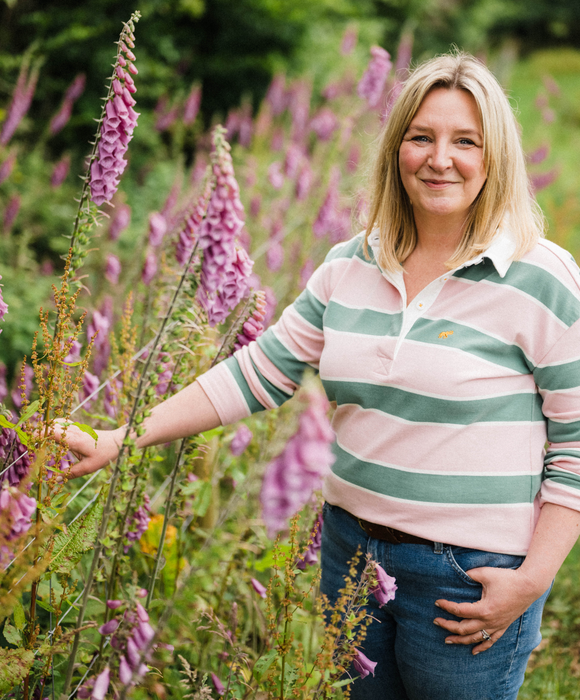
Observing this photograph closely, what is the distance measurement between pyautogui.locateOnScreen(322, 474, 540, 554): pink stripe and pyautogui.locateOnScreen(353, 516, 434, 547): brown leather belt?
0.03 meters

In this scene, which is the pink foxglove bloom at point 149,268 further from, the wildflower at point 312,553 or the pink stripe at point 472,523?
the pink stripe at point 472,523

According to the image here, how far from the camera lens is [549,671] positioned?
2.77 metres

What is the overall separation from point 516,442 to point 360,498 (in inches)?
16.8

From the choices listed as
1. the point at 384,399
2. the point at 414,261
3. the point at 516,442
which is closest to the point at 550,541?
the point at 516,442

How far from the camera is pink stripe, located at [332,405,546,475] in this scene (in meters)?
1.60

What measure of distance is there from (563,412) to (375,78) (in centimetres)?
297

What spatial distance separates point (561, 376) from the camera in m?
1.55

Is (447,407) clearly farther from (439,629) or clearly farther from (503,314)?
(439,629)

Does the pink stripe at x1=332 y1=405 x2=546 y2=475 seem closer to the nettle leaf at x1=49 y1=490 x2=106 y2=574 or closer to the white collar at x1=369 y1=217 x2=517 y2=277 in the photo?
the white collar at x1=369 y1=217 x2=517 y2=277

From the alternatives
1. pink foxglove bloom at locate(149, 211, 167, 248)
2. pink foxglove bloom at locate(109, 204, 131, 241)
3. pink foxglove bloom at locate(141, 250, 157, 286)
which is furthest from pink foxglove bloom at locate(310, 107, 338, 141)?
pink foxglove bloom at locate(141, 250, 157, 286)

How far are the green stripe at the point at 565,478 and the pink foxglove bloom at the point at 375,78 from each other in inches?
117

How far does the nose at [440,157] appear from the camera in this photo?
1644 millimetres

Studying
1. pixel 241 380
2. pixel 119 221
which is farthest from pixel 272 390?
pixel 119 221

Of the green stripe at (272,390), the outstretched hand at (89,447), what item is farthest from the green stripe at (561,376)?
the outstretched hand at (89,447)
